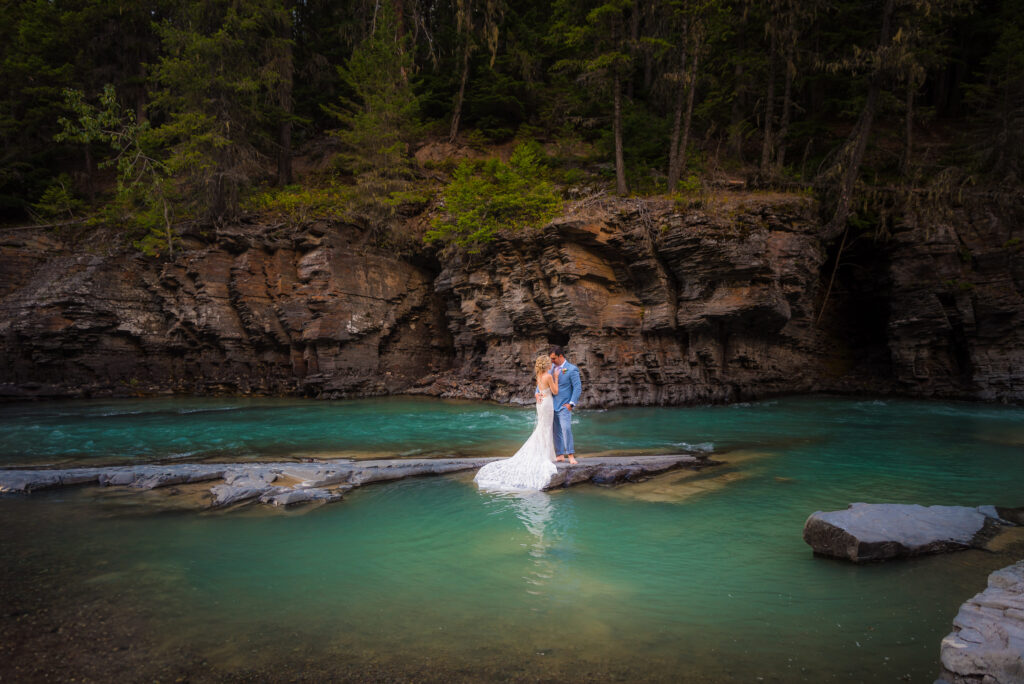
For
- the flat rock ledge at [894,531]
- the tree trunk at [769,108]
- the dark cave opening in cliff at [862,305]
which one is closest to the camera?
the flat rock ledge at [894,531]

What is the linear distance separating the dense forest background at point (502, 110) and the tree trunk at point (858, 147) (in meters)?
0.08

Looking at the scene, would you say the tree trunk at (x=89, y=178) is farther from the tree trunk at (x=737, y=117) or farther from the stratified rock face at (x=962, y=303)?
the stratified rock face at (x=962, y=303)

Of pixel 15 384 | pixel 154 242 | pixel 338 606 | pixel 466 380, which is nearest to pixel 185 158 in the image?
pixel 154 242

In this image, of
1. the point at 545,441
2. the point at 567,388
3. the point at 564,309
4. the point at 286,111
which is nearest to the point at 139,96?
the point at 286,111

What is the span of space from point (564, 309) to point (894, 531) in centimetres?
1458

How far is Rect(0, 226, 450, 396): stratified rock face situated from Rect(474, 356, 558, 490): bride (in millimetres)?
15741

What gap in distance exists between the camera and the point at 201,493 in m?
7.51

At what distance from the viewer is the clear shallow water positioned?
3.68 metres

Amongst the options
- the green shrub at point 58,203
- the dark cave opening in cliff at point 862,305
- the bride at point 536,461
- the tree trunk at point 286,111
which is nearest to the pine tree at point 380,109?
the tree trunk at point 286,111

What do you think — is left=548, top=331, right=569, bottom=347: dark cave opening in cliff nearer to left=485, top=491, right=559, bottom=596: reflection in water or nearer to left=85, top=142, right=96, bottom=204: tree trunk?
left=485, top=491, right=559, bottom=596: reflection in water

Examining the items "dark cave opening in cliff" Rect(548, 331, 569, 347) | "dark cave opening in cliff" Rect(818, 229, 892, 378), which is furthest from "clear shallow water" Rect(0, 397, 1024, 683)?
"dark cave opening in cliff" Rect(818, 229, 892, 378)

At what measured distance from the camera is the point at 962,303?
62.0 feet

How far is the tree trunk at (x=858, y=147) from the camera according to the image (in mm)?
18859

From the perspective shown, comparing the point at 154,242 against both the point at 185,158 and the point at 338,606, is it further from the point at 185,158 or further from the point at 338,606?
the point at 338,606
